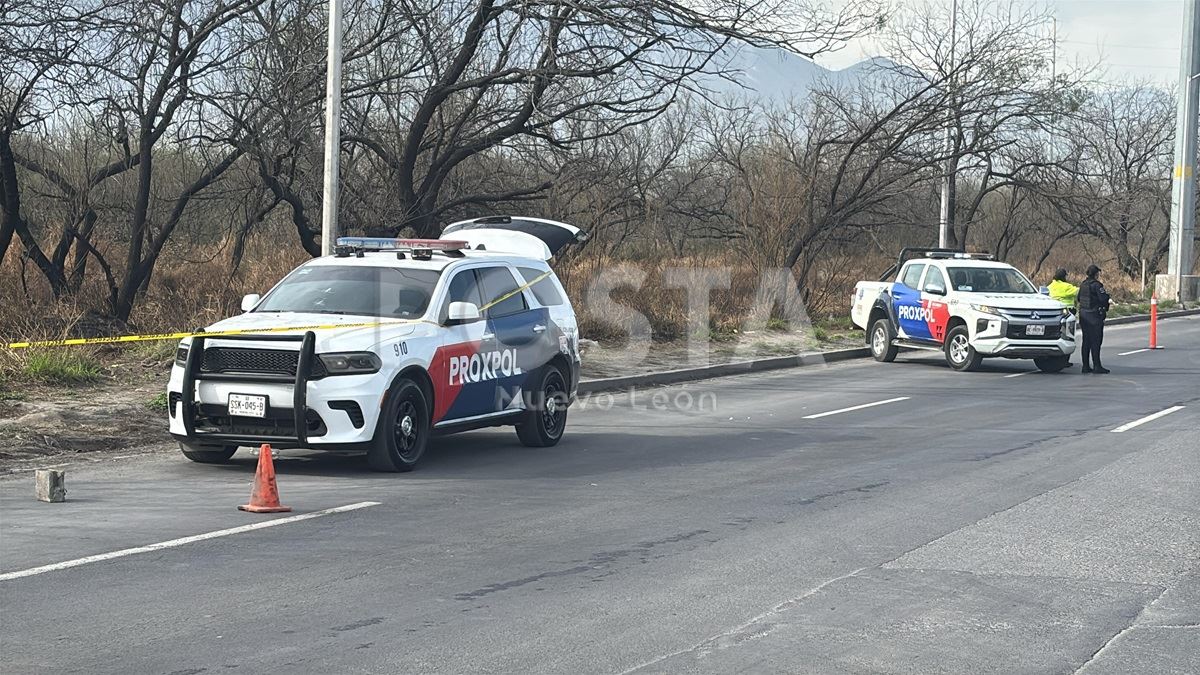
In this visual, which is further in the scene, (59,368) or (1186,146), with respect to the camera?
(1186,146)

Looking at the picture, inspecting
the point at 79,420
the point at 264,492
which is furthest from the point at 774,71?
the point at 264,492

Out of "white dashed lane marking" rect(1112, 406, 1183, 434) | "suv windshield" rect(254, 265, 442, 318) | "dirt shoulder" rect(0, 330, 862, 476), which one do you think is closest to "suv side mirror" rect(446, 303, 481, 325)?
"suv windshield" rect(254, 265, 442, 318)

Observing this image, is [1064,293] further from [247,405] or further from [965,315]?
[247,405]

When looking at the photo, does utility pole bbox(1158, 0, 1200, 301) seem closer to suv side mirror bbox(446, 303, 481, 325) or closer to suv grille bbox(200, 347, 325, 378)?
suv side mirror bbox(446, 303, 481, 325)

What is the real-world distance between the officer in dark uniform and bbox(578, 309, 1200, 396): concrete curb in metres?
4.45

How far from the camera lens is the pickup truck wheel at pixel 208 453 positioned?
11.5 metres

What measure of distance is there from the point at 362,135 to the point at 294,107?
2.79m

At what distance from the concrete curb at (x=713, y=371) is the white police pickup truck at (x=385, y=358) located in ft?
16.3

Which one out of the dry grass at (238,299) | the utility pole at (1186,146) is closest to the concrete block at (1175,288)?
the utility pole at (1186,146)

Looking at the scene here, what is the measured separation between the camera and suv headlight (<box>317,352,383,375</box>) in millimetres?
10797

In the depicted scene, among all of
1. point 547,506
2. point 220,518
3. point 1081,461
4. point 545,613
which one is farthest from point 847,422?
point 545,613

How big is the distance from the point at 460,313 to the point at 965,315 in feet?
42.2

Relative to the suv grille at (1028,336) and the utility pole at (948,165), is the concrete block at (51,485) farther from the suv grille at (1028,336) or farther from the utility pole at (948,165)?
the utility pole at (948,165)

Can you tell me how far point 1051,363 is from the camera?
23.0 meters
